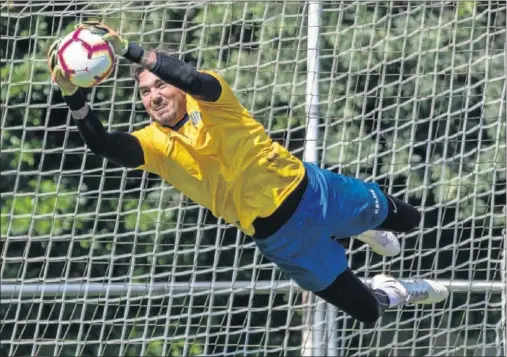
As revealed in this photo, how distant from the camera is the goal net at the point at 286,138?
477 centimetres

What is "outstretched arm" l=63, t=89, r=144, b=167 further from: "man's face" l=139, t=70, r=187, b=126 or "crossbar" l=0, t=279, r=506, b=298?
"crossbar" l=0, t=279, r=506, b=298

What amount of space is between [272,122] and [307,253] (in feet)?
4.11

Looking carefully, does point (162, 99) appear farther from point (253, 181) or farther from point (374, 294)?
point (374, 294)

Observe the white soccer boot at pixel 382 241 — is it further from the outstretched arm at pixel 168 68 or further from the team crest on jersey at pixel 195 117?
the outstretched arm at pixel 168 68

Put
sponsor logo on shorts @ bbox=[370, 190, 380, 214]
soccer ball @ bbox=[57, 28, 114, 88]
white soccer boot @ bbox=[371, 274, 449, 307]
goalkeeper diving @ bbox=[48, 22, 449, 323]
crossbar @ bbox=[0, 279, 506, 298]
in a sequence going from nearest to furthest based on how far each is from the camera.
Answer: soccer ball @ bbox=[57, 28, 114, 88] < goalkeeper diving @ bbox=[48, 22, 449, 323] < sponsor logo on shorts @ bbox=[370, 190, 380, 214] < white soccer boot @ bbox=[371, 274, 449, 307] < crossbar @ bbox=[0, 279, 506, 298]

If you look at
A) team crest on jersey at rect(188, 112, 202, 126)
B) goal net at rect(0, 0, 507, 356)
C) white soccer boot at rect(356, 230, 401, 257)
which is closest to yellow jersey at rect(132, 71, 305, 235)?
team crest on jersey at rect(188, 112, 202, 126)

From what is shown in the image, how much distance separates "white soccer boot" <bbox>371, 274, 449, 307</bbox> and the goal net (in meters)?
0.47

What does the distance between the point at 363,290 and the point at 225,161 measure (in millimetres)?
698

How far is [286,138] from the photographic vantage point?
4.80m

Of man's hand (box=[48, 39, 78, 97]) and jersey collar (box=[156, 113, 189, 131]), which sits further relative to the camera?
jersey collar (box=[156, 113, 189, 131])

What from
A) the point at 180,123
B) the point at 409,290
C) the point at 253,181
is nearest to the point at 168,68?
the point at 180,123

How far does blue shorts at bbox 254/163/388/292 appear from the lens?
12.3ft

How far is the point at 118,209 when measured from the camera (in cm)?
479

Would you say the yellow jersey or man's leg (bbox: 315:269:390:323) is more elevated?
the yellow jersey
